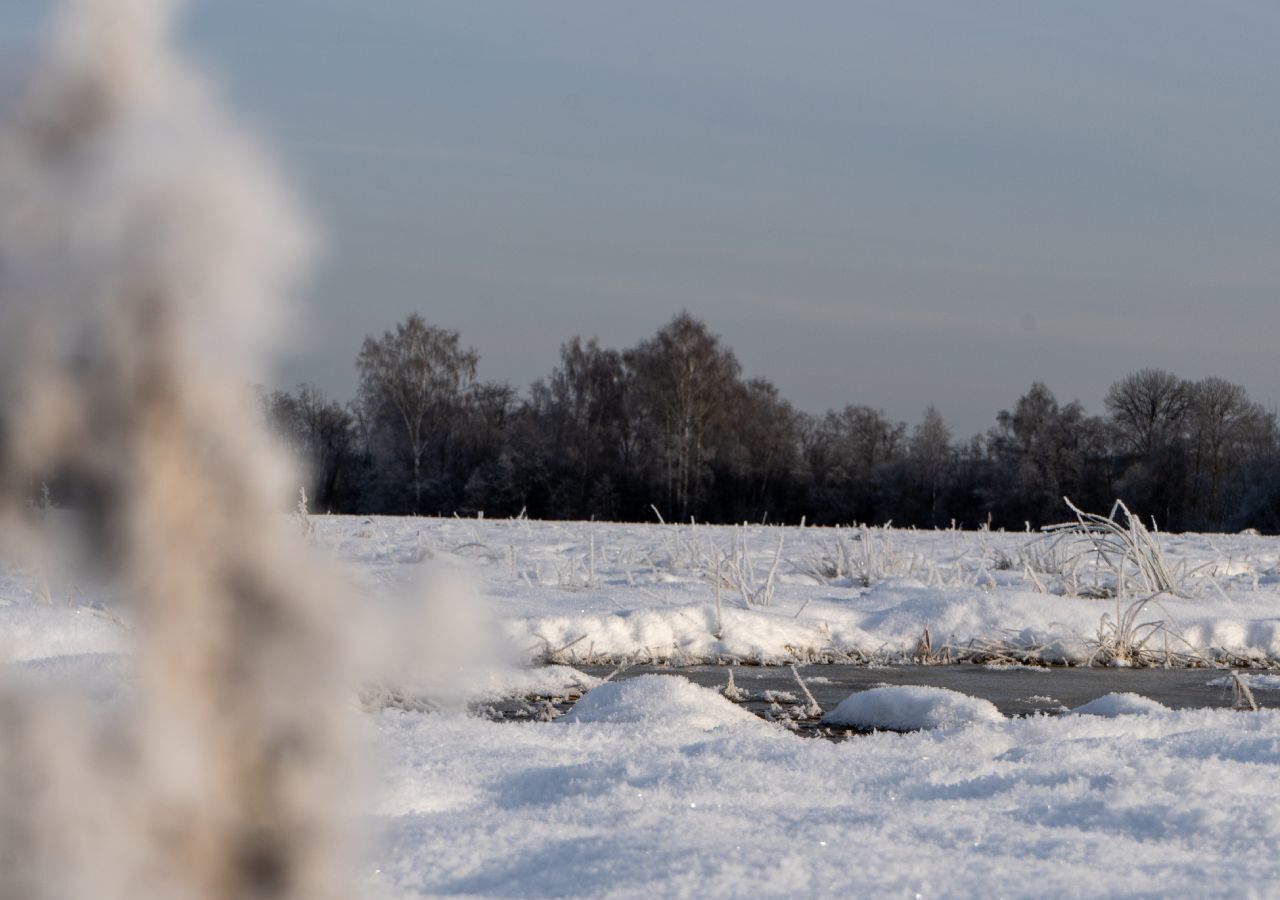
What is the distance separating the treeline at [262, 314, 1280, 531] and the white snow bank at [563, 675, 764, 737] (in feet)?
A: 98.7

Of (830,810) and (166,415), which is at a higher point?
(166,415)

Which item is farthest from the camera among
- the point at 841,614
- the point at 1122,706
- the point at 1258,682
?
the point at 841,614

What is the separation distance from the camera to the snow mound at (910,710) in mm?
3127

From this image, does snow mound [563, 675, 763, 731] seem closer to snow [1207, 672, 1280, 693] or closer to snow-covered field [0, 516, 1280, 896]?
snow-covered field [0, 516, 1280, 896]

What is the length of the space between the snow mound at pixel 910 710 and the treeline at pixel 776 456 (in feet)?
98.1

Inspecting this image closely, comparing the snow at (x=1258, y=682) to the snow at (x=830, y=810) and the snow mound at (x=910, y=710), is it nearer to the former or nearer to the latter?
the snow mound at (x=910, y=710)

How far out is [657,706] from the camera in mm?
2926

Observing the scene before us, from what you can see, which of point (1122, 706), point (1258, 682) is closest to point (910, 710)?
point (1122, 706)

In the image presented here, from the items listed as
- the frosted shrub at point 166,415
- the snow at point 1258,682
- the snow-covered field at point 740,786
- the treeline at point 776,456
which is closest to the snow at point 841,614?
the snow at point 1258,682

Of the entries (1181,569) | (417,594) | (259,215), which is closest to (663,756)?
(417,594)

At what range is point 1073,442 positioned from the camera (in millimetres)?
38031

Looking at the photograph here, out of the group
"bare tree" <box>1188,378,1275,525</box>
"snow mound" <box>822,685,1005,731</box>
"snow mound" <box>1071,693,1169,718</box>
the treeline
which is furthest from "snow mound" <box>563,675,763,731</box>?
"bare tree" <box>1188,378,1275,525</box>

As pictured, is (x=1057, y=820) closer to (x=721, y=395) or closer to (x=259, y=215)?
(x=259, y=215)

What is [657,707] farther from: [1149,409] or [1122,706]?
[1149,409]
